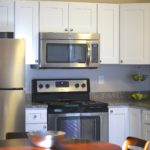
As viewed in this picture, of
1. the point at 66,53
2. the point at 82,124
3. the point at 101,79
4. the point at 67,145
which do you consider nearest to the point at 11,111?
the point at 82,124

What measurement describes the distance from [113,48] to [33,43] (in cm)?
112

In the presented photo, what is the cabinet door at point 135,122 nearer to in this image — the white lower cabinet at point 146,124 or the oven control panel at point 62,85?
the white lower cabinet at point 146,124

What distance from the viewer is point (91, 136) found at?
4.60 metres

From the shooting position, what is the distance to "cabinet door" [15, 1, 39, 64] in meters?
4.69

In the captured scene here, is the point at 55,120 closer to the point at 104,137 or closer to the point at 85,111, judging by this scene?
the point at 85,111

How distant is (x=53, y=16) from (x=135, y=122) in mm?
1775

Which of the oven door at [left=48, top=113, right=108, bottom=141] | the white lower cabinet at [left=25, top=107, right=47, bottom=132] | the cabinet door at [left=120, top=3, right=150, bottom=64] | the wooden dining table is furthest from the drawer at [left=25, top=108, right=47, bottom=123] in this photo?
the wooden dining table

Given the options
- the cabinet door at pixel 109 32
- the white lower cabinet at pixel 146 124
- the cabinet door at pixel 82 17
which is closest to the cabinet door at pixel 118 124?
the white lower cabinet at pixel 146 124

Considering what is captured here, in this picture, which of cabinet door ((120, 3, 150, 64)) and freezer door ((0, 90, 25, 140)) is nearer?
freezer door ((0, 90, 25, 140))

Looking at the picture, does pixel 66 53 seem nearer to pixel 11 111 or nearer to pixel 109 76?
pixel 109 76

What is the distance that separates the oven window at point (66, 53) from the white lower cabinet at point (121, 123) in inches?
31.5

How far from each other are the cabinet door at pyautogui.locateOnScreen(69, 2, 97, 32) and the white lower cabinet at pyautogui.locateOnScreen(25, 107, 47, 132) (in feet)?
3.97

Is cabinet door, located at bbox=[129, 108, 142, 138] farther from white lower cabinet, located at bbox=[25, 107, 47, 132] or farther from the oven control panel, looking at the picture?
white lower cabinet, located at bbox=[25, 107, 47, 132]

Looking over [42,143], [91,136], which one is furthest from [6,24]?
[42,143]
